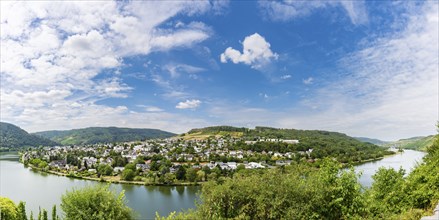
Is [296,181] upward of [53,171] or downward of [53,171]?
upward

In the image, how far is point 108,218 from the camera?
46.7 feet

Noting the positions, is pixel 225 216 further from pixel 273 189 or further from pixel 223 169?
pixel 223 169

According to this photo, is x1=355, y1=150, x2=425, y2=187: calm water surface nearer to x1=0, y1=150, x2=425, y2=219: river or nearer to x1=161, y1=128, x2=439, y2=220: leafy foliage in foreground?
x1=0, y1=150, x2=425, y2=219: river

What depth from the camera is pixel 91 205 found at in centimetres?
1465

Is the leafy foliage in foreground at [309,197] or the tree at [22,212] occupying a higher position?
the leafy foliage in foreground at [309,197]

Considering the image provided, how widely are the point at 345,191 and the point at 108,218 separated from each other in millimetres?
11104

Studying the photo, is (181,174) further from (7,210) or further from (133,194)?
(7,210)

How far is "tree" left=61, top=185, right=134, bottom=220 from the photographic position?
1426cm

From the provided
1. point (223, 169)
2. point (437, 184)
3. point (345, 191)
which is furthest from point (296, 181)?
point (223, 169)

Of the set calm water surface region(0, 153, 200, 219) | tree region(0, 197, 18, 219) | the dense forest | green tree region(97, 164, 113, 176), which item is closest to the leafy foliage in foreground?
the dense forest

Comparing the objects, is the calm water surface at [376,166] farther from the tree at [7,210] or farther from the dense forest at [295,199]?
the tree at [7,210]

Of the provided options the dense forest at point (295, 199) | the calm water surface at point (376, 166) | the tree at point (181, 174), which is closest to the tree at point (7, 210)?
the dense forest at point (295, 199)

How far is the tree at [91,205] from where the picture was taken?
14.3 meters

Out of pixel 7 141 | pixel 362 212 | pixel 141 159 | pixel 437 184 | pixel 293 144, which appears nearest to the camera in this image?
pixel 362 212
